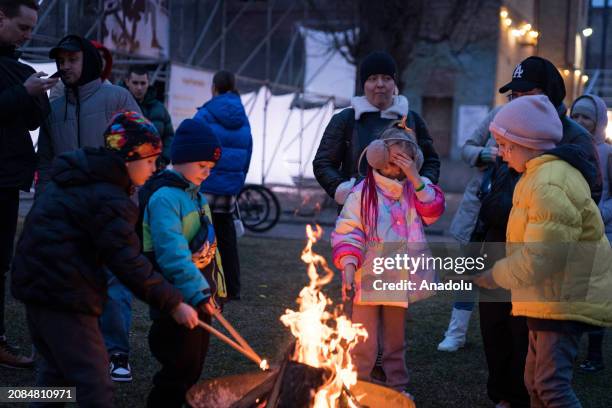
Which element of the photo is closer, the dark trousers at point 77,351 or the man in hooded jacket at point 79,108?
the dark trousers at point 77,351

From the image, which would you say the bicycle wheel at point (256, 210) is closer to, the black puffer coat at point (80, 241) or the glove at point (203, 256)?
the glove at point (203, 256)

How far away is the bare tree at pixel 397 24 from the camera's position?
1691 centimetres

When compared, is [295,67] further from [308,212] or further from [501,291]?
[501,291]

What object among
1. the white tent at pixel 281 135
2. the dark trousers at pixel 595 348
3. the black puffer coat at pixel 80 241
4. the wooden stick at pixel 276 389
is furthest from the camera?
the white tent at pixel 281 135

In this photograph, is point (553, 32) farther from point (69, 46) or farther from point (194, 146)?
point (194, 146)

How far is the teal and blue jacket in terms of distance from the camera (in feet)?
11.7

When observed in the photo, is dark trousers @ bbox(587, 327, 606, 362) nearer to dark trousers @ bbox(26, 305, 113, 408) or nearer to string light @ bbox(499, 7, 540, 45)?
dark trousers @ bbox(26, 305, 113, 408)

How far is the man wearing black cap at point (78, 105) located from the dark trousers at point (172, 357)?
169 centimetres

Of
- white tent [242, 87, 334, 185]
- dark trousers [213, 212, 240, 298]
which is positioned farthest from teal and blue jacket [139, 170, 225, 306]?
white tent [242, 87, 334, 185]

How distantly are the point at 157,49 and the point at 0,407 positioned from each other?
1148 centimetres

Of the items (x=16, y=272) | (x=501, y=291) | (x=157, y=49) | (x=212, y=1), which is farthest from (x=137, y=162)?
Answer: (x=212, y=1)

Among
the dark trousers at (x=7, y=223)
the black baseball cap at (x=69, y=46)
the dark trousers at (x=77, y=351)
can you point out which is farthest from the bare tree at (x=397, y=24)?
the dark trousers at (x=77, y=351)

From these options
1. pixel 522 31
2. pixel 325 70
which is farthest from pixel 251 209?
pixel 522 31

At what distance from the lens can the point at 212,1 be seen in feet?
66.8
